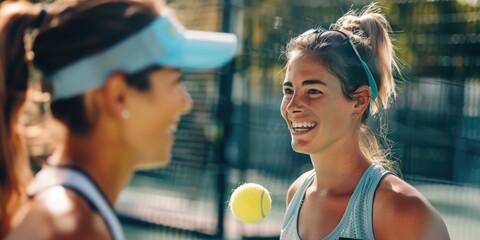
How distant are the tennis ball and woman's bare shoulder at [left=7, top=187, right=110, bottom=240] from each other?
215 cm

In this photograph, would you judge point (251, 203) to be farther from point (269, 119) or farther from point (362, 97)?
point (269, 119)

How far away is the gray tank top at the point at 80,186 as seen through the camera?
Answer: 194 centimetres

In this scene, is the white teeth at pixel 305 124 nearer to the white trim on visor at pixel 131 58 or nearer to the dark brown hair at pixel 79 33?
the white trim on visor at pixel 131 58

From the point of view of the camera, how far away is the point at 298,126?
11.8 feet

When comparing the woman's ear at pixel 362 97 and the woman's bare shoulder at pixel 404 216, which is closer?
the woman's bare shoulder at pixel 404 216

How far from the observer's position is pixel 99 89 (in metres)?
2.02

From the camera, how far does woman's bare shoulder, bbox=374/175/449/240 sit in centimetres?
317

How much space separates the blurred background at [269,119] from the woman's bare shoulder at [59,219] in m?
5.95

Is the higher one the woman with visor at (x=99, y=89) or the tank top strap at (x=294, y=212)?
the woman with visor at (x=99, y=89)

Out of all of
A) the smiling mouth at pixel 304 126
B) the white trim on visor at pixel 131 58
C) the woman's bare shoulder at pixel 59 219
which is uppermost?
the white trim on visor at pixel 131 58

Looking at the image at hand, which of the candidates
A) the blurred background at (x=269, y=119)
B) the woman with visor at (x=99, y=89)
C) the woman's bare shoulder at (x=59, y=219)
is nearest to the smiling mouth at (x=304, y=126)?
the woman with visor at (x=99, y=89)

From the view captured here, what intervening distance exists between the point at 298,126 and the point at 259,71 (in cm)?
504

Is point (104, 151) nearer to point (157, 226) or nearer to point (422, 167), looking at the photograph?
point (157, 226)

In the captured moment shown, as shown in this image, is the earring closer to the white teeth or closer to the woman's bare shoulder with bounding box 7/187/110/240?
the woman's bare shoulder with bounding box 7/187/110/240
